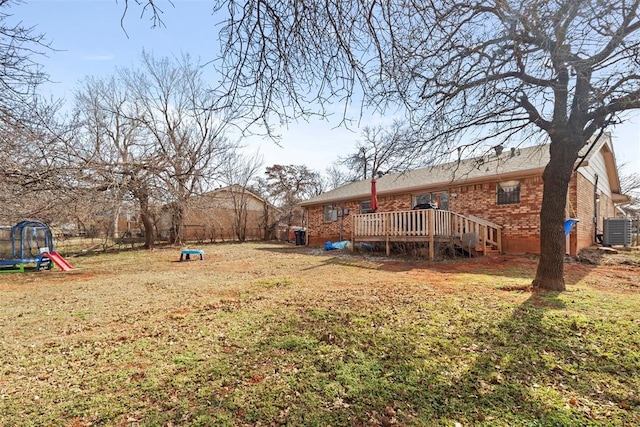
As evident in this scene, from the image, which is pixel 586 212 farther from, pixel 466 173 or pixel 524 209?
pixel 466 173

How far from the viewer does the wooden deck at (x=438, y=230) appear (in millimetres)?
10703

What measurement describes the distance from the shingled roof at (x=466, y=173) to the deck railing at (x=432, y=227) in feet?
4.54

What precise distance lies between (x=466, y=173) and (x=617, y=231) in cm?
831

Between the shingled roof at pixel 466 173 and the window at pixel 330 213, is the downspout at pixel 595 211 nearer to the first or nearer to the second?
the shingled roof at pixel 466 173

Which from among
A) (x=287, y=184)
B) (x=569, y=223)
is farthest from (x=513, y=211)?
(x=287, y=184)

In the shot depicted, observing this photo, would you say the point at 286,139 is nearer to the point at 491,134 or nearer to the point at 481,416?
the point at 481,416

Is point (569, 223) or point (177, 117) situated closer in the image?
point (569, 223)

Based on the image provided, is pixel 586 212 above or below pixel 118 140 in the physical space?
below

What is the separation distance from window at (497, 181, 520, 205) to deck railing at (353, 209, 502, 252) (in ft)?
3.21

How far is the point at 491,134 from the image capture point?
20.4ft

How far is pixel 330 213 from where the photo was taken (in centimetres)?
1883

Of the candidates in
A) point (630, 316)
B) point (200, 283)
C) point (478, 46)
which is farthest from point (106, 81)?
point (630, 316)

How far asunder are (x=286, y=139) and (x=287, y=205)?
28526 mm

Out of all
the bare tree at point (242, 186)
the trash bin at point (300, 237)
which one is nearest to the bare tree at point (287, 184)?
the bare tree at point (242, 186)
